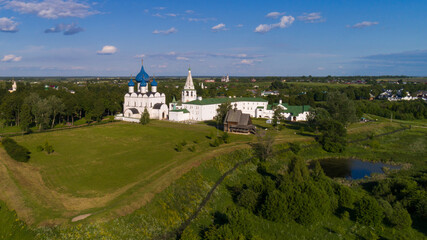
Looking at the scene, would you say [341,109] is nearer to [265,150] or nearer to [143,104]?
[265,150]

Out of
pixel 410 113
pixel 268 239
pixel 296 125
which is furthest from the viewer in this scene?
pixel 410 113

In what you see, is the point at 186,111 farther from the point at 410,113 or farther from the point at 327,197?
the point at 410,113

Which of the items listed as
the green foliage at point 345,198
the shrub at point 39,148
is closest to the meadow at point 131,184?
the shrub at point 39,148

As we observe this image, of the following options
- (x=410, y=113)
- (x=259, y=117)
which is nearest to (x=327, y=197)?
(x=259, y=117)

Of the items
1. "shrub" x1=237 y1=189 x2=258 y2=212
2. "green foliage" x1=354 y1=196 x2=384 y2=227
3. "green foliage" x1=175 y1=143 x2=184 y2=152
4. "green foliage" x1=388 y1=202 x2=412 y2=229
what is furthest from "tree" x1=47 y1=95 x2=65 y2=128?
"green foliage" x1=388 y1=202 x2=412 y2=229

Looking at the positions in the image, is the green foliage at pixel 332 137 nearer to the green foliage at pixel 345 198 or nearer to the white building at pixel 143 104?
the green foliage at pixel 345 198
